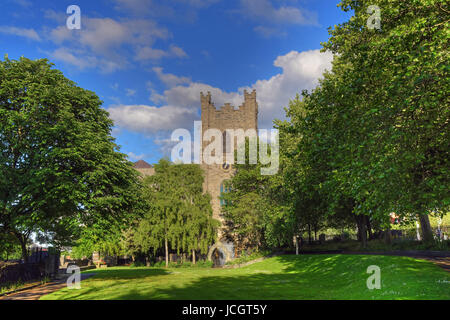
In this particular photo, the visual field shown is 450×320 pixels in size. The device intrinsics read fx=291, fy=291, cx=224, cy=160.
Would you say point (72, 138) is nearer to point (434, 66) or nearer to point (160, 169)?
point (434, 66)

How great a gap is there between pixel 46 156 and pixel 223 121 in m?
38.3

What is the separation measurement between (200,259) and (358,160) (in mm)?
37298

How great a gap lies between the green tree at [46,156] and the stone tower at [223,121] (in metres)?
30.3

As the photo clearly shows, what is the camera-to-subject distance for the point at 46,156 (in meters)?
17.4

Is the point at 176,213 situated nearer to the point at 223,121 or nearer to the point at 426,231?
the point at 223,121

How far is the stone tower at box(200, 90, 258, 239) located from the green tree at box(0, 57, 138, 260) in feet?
99.5

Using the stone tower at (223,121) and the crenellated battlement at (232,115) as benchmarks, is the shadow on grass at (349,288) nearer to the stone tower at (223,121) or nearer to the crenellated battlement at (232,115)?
the stone tower at (223,121)

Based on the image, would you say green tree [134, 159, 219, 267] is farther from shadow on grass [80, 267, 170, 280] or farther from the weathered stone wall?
shadow on grass [80, 267, 170, 280]

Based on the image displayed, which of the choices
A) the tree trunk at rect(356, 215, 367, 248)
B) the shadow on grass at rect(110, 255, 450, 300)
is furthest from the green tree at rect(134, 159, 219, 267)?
the shadow on grass at rect(110, 255, 450, 300)

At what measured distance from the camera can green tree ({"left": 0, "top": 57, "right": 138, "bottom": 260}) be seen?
56.9 ft

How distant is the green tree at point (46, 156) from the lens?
17.3 m

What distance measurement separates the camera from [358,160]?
1150 cm

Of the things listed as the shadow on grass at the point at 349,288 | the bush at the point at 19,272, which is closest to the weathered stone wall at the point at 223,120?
the bush at the point at 19,272

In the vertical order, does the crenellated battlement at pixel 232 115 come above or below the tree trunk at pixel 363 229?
above
